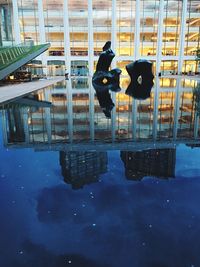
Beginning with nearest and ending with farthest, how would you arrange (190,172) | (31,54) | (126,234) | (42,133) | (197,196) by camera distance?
(126,234) → (197,196) → (190,172) → (42,133) → (31,54)

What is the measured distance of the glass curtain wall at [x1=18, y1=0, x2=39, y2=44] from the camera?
50.1m

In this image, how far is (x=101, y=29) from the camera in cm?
5228

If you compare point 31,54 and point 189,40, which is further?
point 189,40

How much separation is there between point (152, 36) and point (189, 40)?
7.92 meters

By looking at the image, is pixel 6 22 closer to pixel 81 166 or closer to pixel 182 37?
pixel 182 37

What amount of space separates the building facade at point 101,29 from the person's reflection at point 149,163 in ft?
165

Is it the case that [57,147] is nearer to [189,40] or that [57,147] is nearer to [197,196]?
[197,196]

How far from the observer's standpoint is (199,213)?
3.03 metres

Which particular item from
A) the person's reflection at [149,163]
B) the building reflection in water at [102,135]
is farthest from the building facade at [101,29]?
the person's reflection at [149,163]

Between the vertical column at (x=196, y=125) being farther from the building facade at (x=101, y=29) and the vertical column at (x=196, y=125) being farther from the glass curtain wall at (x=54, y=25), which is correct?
the glass curtain wall at (x=54, y=25)

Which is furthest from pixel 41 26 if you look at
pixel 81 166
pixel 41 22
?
pixel 81 166

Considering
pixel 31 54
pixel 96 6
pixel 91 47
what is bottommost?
pixel 31 54

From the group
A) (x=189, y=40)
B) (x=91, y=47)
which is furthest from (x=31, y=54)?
(x=189, y=40)

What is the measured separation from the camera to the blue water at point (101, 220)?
2287 millimetres
